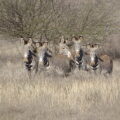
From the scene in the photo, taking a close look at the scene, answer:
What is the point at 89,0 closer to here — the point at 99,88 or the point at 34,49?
the point at 34,49

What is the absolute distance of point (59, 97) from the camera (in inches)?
456

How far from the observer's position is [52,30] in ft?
70.1

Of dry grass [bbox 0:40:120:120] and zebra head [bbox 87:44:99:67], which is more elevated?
zebra head [bbox 87:44:99:67]

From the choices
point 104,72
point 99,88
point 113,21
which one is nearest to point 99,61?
point 104,72

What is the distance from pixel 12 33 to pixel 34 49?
16.9 ft

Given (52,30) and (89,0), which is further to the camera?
(89,0)

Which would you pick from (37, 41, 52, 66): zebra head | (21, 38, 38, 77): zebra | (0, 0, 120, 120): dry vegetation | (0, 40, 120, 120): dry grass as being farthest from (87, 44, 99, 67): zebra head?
(21, 38, 38, 77): zebra

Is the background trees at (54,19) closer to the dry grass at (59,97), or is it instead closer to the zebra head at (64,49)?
the zebra head at (64,49)

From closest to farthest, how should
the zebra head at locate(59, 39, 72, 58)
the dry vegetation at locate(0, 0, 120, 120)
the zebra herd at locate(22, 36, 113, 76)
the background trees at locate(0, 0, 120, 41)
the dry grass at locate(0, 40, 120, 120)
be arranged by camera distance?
1. the dry grass at locate(0, 40, 120, 120)
2. the dry vegetation at locate(0, 0, 120, 120)
3. the zebra herd at locate(22, 36, 113, 76)
4. the zebra head at locate(59, 39, 72, 58)
5. the background trees at locate(0, 0, 120, 41)

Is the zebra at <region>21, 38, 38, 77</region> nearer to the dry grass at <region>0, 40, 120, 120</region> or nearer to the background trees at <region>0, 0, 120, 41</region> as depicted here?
the dry grass at <region>0, 40, 120, 120</region>

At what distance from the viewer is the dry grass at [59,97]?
33.0 ft

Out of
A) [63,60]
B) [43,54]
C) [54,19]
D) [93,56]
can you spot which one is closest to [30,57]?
[43,54]

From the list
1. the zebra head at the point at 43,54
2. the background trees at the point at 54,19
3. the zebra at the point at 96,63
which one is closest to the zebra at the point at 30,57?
the zebra head at the point at 43,54

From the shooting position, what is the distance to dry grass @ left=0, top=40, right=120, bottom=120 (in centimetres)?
1005
